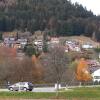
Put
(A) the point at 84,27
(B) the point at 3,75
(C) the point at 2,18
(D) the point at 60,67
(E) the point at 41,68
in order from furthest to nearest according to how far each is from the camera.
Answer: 1. (A) the point at 84,27
2. (C) the point at 2,18
3. (E) the point at 41,68
4. (B) the point at 3,75
5. (D) the point at 60,67

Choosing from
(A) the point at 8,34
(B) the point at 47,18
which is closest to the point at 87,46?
(B) the point at 47,18

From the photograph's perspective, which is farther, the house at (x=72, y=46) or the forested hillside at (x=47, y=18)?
the forested hillside at (x=47, y=18)

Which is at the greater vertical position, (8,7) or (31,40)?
(8,7)

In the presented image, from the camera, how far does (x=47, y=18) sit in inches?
7382

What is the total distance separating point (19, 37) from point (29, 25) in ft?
18.5

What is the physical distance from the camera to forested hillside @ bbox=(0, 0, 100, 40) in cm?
17462

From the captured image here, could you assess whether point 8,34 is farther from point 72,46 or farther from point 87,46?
point 87,46

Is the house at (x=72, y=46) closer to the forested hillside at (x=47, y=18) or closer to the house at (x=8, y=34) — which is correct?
the forested hillside at (x=47, y=18)

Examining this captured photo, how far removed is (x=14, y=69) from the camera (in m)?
63.9

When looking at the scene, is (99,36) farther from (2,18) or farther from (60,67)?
(60,67)

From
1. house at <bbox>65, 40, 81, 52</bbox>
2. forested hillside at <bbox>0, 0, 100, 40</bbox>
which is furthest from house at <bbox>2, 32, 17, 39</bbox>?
house at <bbox>65, 40, 81, 52</bbox>

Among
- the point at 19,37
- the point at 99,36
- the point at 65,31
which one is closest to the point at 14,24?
the point at 19,37

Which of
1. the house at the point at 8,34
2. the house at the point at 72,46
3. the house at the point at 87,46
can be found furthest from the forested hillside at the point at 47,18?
the house at the point at 87,46

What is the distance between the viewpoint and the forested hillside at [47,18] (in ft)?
573
